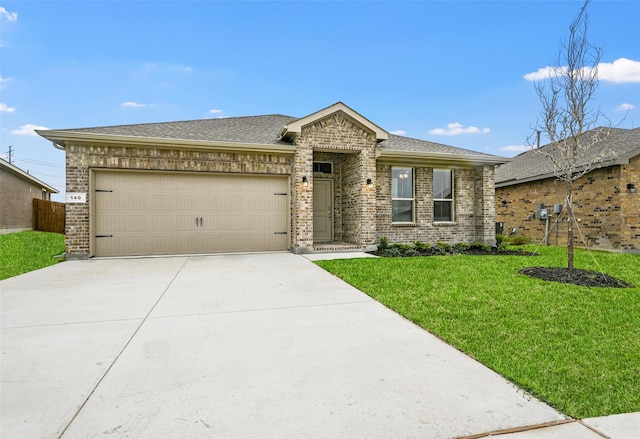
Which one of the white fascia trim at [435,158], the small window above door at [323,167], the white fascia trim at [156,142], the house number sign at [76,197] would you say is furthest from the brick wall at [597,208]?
the house number sign at [76,197]

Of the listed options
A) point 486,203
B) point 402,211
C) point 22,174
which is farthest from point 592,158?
point 22,174

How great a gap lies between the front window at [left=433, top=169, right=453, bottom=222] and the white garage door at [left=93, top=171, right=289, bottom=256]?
5286 mm

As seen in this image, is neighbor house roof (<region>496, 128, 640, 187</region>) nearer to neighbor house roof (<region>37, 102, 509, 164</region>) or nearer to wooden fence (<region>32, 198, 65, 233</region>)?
neighbor house roof (<region>37, 102, 509, 164</region>)

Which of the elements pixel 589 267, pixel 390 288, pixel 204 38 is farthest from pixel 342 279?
pixel 204 38

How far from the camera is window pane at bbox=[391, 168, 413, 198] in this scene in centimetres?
1057

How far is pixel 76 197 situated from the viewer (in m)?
8.02

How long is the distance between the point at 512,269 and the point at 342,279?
391 cm

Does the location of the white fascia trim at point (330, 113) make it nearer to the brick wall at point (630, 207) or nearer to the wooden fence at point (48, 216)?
the brick wall at point (630, 207)

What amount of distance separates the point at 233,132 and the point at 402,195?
5941mm

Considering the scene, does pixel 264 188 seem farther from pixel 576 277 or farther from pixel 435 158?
pixel 576 277

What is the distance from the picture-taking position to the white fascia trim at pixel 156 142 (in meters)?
7.77

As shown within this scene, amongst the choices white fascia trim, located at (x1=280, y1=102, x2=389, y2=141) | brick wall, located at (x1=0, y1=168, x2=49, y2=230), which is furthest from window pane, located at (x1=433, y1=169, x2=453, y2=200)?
brick wall, located at (x1=0, y1=168, x2=49, y2=230)

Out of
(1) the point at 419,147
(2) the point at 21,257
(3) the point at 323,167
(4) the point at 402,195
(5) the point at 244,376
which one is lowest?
(5) the point at 244,376

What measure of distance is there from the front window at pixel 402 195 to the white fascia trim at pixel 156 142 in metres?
3.71
